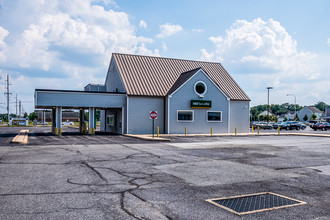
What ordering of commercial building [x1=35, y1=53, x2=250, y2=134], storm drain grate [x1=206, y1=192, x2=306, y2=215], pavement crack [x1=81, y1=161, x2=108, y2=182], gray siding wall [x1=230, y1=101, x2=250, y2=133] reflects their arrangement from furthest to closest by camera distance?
gray siding wall [x1=230, y1=101, x2=250, y2=133] → commercial building [x1=35, y1=53, x2=250, y2=134] → pavement crack [x1=81, y1=161, x2=108, y2=182] → storm drain grate [x1=206, y1=192, x2=306, y2=215]

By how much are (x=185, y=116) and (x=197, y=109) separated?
162cm

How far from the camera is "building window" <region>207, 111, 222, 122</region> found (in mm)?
33719

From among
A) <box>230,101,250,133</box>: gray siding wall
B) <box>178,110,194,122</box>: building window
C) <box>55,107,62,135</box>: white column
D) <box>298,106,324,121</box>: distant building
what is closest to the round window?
<box>178,110,194,122</box>: building window

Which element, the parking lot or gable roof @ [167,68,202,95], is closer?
the parking lot

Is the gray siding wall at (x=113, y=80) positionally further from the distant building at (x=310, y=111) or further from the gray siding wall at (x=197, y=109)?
the distant building at (x=310, y=111)

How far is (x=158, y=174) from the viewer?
381 inches

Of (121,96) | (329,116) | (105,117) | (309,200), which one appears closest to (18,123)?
(105,117)

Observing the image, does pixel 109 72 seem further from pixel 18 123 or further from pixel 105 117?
pixel 18 123

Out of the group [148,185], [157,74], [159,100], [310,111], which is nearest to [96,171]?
[148,185]

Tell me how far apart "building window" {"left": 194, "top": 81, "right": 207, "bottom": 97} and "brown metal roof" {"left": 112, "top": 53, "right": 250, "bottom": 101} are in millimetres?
1960

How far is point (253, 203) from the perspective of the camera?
21.4 feet

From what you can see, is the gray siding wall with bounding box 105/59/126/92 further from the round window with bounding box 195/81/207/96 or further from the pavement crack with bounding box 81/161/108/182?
the pavement crack with bounding box 81/161/108/182

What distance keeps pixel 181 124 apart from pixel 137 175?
75.6ft

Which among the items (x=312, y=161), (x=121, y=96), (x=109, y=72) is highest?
(x=109, y=72)
